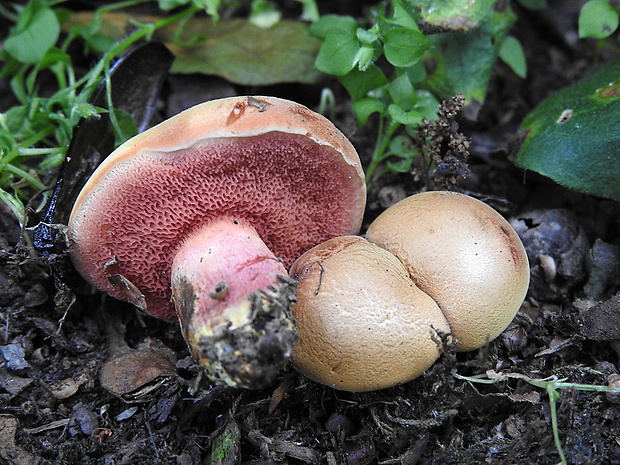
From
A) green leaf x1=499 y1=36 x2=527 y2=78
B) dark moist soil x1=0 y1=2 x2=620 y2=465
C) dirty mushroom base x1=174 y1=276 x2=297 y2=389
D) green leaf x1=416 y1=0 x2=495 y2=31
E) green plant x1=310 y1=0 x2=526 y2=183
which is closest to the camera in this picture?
dirty mushroom base x1=174 y1=276 x2=297 y2=389

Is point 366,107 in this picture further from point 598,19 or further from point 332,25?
point 598,19

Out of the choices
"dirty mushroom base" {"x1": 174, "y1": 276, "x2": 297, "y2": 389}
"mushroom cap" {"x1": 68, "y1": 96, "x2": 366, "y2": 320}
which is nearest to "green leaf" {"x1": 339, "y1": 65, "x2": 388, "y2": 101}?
"mushroom cap" {"x1": 68, "y1": 96, "x2": 366, "y2": 320}

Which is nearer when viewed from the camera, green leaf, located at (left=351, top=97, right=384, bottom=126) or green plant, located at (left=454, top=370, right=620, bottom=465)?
green plant, located at (left=454, top=370, right=620, bottom=465)

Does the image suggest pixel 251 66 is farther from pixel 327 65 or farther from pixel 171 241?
pixel 171 241

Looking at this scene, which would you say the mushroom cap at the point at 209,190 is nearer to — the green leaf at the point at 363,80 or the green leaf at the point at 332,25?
the green leaf at the point at 363,80

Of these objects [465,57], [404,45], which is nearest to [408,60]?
[404,45]

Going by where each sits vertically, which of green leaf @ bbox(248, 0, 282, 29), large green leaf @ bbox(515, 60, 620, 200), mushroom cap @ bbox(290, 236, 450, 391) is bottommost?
mushroom cap @ bbox(290, 236, 450, 391)

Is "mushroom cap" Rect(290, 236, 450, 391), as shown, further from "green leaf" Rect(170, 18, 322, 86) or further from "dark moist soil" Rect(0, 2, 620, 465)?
"green leaf" Rect(170, 18, 322, 86)
